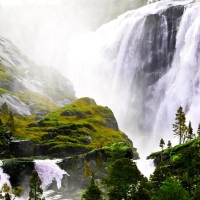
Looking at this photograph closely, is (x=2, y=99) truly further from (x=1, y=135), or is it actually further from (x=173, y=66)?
(x=173, y=66)

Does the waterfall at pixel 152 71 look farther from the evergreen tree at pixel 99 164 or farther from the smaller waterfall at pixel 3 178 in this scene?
the smaller waterfall at pixel 3 178

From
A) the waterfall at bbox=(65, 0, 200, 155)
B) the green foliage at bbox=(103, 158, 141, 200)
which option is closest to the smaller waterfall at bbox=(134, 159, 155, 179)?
the green foliage at bbox=(103, 158, 141, 200)

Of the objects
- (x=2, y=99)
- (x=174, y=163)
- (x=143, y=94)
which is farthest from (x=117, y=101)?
(x=174, y=163)

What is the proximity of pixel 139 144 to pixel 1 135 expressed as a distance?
194ft

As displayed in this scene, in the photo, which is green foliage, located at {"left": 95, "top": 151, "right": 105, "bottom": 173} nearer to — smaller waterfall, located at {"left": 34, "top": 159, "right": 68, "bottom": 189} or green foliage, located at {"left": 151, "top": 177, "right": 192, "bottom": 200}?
smaller waterfall, located at {"left": 34, "top": 159, "right": 68, "bottom": 189}

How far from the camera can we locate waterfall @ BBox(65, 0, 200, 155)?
126m

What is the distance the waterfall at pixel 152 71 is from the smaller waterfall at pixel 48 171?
49640mm

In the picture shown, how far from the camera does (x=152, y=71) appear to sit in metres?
148

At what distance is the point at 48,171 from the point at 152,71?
3182 inches

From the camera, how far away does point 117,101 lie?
161m

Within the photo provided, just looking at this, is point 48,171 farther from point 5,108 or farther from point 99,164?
point 5,108

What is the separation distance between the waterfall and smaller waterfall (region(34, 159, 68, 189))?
49.6 m

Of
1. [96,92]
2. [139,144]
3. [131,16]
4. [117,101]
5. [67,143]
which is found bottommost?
[67,143]

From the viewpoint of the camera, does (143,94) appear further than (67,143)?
Yes
